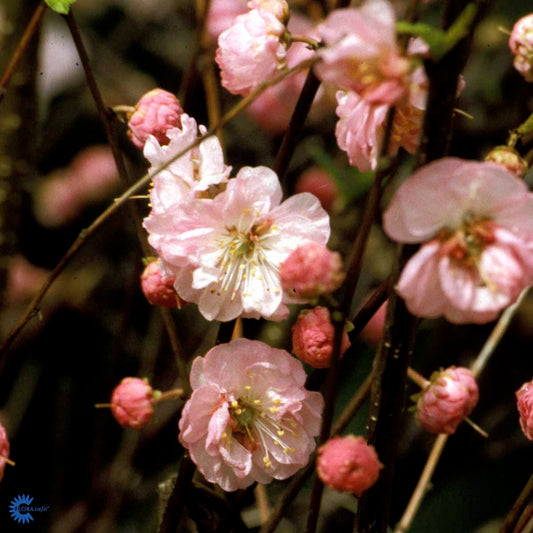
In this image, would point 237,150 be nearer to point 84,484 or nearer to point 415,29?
point 84,484

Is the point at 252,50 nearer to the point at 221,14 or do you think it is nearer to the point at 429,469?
the point at 429,469

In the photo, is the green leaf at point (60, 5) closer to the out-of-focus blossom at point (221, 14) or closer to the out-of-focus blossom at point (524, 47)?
the out-of-focus blossom at point (524, 47)

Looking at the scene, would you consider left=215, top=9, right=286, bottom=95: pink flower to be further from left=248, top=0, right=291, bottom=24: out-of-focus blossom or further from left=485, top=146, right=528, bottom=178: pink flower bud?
left=485, top=146, right=528, bottom=178: pink flower bud

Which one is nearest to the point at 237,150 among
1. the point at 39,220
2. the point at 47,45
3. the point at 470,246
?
the point at 39,220

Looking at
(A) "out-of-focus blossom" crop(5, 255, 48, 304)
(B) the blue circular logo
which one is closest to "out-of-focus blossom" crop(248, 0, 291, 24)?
(B) the blue circular logo

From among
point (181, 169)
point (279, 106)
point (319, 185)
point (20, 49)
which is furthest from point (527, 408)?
point (279, 106)

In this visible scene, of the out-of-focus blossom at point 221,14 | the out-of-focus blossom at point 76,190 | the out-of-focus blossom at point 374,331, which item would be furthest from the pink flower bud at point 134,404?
the out-of-focus blossom at point 76,190
